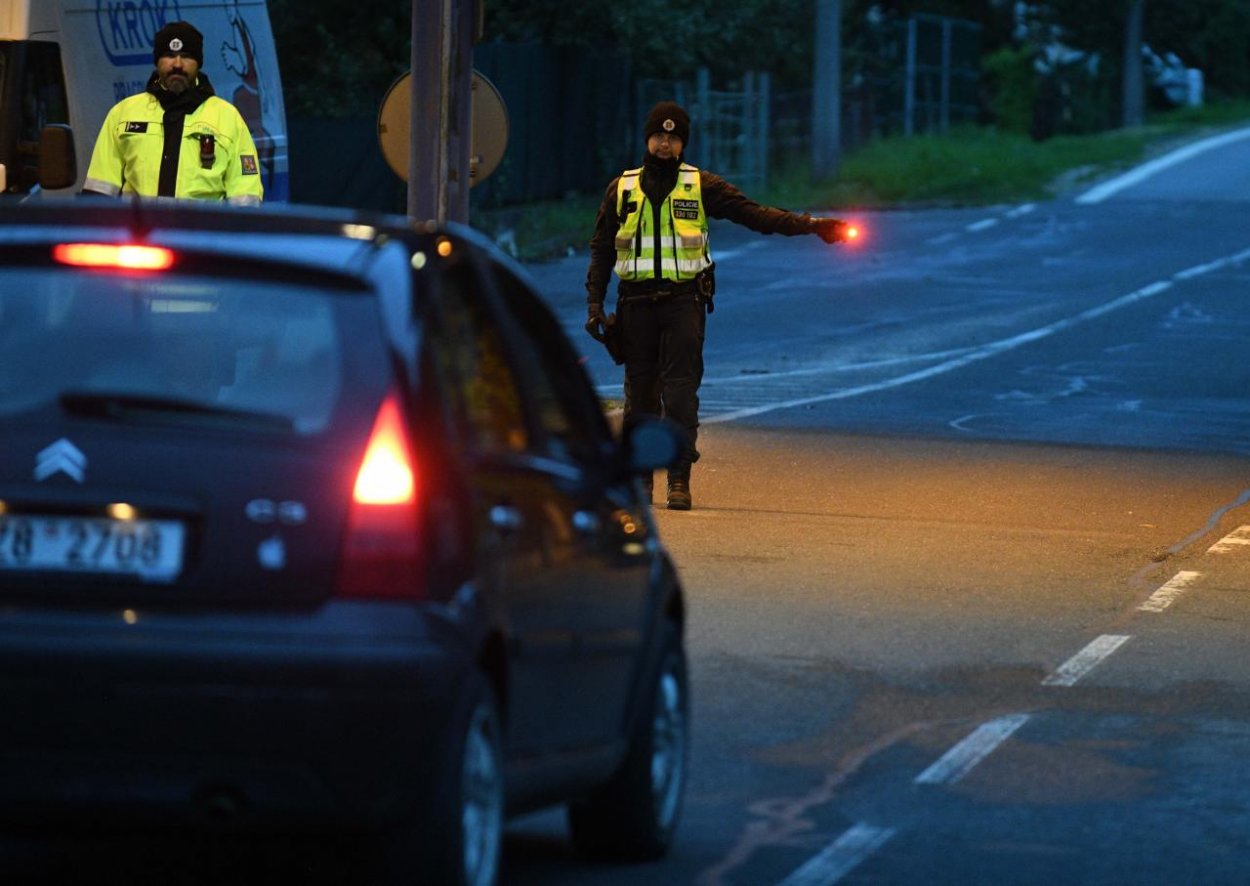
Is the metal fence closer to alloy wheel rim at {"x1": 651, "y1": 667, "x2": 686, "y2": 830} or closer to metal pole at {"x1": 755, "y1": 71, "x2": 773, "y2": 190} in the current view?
metal pole at {"x1": 755, "y1": 71, "x2": 773, "y2": 190}

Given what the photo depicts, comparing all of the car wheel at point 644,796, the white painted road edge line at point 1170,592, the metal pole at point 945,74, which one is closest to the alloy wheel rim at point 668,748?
the car wheel at point 644,796

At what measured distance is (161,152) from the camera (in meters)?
12.3

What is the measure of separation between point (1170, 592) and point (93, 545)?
7.25 metres

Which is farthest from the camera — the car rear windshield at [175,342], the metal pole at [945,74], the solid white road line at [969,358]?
the metal pole at [945,74]

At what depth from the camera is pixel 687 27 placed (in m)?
40.5

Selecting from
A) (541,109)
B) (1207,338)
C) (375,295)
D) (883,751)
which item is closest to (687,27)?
(541,109)

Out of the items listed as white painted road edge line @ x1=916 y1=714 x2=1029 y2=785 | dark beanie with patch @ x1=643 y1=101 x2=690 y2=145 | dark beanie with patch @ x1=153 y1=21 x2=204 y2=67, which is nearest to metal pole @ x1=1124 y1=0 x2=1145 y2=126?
dark beanie with patch @ x1=643 y1=101 x2=690 y2=145

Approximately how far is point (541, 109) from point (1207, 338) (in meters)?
14.3

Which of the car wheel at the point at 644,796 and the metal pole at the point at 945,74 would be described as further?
the metal pole at the point at 945,74

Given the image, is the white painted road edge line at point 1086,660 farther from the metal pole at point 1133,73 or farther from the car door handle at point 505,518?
the metal pole at point 1133,73

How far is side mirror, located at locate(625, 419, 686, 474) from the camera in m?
6.89

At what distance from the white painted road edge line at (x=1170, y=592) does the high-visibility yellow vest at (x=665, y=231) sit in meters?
2.81

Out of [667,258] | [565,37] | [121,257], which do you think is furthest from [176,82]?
[565,37]

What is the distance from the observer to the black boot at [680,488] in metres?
14.4
